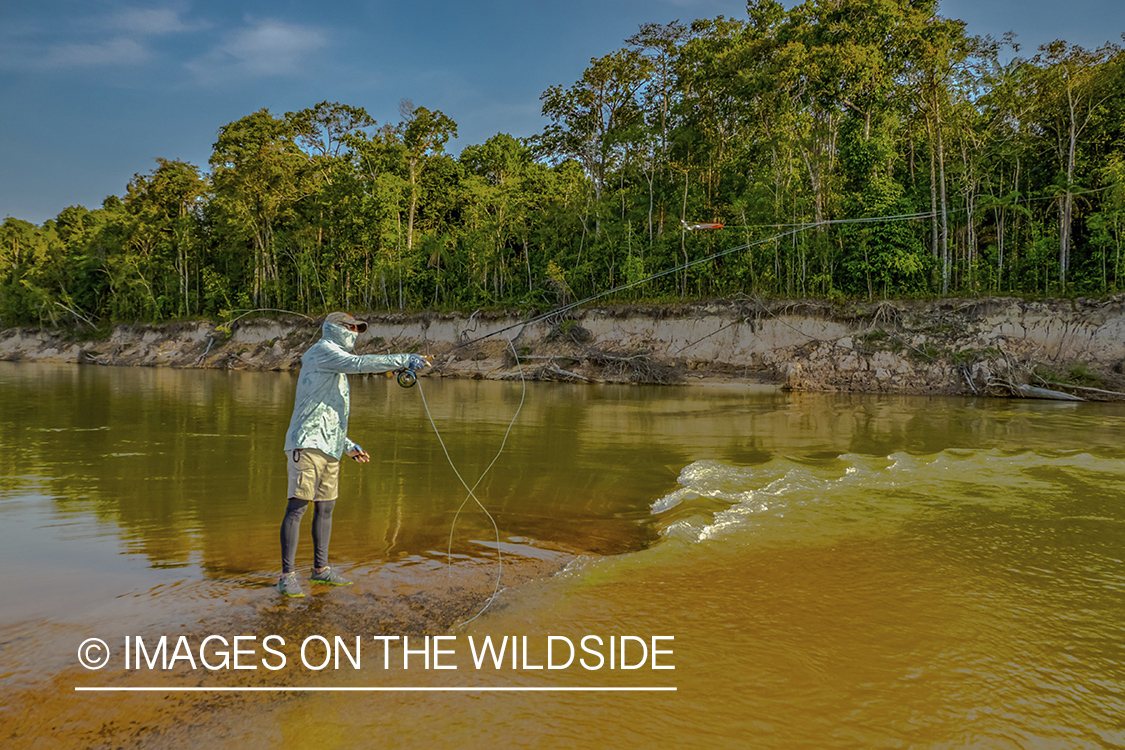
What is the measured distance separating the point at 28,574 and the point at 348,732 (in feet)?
12.5

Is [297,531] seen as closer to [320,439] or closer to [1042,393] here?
[320,439]

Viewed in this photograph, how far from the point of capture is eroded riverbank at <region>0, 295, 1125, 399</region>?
75.0 feet

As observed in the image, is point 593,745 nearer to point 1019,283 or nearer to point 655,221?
point 1019,283

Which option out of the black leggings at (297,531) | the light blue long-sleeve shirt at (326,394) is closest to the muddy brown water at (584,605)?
the black leggings at (297,531)

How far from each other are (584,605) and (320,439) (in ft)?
7.43

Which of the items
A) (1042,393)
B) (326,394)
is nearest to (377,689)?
(326,394)

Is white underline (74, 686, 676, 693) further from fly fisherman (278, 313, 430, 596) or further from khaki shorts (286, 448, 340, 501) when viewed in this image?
khaki shorts (286, 448, 340, 501)

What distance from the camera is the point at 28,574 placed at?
16.4 feet

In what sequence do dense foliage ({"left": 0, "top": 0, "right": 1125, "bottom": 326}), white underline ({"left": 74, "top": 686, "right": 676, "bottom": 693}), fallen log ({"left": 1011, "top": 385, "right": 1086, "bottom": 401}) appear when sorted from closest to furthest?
white underline ({"left": 74, "top": 686, "right": 676, "bottom": 693}) → fallen log ({"left": 1011, "top": 385, "right": 1086, "bottom": 401}) → dense foliage ({"left": 0, "top": 0, "right": 1125, "bottom": 326})

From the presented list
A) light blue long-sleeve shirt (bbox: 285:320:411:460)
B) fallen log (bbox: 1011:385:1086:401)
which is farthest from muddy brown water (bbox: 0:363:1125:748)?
fallen log (bbox: 1011:385:1086:401)

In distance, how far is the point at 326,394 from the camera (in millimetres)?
4816

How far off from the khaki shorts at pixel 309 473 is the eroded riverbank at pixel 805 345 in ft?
42.4

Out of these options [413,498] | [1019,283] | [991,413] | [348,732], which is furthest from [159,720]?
[1019,283]

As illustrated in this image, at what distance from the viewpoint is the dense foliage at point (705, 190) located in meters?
26.9
